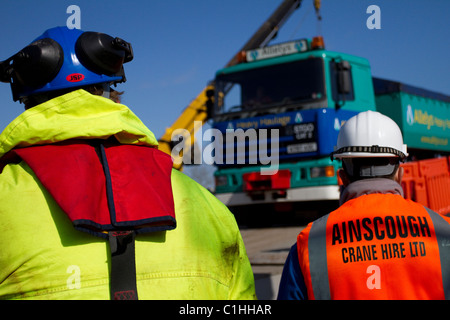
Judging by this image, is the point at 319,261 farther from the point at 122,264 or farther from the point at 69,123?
the point at 69,123

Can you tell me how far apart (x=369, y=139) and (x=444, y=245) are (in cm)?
71

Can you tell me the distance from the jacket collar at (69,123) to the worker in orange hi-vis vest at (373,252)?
32.9 inches

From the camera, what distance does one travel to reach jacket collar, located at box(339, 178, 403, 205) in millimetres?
2184

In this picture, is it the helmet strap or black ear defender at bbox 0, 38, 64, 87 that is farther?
the helmet strap

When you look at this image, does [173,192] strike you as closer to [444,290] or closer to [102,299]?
[102,299]

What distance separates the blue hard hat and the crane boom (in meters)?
13.0

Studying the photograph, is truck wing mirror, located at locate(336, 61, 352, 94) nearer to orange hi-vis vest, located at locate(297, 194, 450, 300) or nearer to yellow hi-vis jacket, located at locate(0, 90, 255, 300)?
orange hi-vis vest, located at locate(297, 194, 450, 300)

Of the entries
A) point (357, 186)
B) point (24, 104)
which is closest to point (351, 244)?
point (357, 186)

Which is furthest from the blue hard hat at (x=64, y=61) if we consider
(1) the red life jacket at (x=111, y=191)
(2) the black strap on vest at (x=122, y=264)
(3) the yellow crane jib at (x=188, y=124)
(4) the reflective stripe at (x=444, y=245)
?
(3) the yellow crane jib at (x=188, y=124)

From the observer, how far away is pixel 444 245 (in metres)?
1.97

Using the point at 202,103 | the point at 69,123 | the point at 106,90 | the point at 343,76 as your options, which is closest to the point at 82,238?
the point at 69,123

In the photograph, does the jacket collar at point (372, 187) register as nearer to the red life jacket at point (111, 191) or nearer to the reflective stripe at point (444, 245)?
the reflective stripe at point (444, 245)

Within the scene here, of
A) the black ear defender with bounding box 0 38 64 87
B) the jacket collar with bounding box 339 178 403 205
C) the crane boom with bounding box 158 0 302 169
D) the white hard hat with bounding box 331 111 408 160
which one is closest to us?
the black ear defender with bounding box 0 38 64 87

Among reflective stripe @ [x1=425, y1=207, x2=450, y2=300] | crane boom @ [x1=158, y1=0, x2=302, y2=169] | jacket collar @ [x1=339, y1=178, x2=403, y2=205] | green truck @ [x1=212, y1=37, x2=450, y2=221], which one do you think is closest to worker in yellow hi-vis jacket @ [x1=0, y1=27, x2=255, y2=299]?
jacket collar @ [x1=339, y1=178, x2=403, y2=205]
